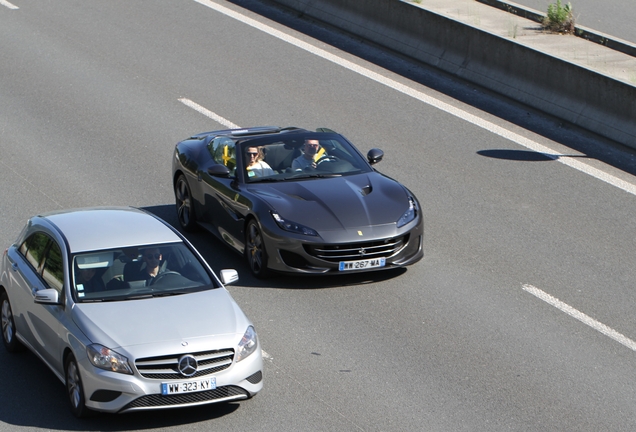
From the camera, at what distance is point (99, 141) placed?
16719mm

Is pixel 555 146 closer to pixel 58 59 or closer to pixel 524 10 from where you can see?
pixel 524 10

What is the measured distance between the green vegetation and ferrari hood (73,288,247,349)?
13.4 metres

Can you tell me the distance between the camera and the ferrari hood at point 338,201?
38.2ft

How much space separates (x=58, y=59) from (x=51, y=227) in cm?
1194

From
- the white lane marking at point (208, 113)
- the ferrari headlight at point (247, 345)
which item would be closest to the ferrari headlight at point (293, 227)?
the ferrari headlight at point (247, 345)

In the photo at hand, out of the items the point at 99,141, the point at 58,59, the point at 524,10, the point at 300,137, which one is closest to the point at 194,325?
the point at 300,137

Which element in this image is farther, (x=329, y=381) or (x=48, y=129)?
(x=48, y=129)

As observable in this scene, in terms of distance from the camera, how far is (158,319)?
27.8ft

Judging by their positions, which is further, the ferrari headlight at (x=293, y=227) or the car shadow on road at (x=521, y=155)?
the car shadow on road at (x=521, y=155)

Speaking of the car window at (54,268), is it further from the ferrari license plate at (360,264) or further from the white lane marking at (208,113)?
the white lane marking at (208,113)

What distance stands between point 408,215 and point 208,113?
Answer: 693 cm

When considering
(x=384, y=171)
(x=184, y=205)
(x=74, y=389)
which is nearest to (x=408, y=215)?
(x=184, y=205)

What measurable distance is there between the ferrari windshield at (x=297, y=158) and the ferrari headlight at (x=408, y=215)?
3.31 feet

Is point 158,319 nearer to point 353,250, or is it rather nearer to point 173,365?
point 173,365
